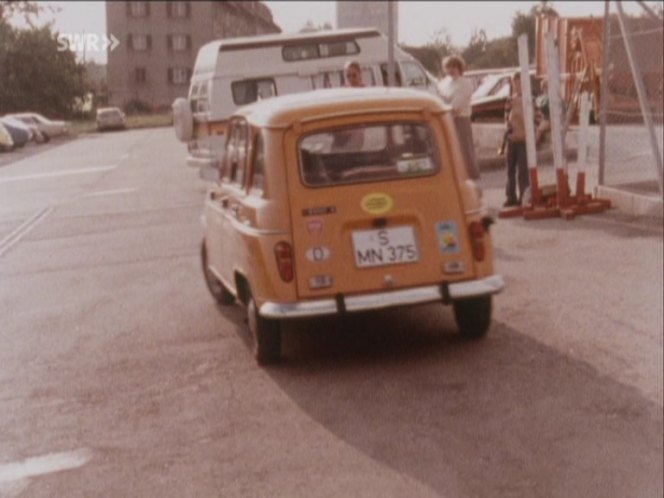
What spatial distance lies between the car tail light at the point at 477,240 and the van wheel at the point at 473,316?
1.04ft

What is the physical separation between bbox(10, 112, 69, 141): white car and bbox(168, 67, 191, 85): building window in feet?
3.40

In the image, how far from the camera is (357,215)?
291 inches

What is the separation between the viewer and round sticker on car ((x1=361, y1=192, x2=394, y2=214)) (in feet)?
24.3

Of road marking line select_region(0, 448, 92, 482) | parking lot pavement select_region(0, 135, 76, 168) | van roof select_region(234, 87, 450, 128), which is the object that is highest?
parking lot pavement select_region(0, 135, 76, 168)

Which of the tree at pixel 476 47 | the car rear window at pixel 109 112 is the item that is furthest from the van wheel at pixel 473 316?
the car rear window at pixel 109 112

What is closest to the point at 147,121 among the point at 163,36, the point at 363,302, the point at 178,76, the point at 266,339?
the point at 178,76

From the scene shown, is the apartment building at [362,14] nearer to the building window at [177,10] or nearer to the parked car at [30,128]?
the building window at [177,10]

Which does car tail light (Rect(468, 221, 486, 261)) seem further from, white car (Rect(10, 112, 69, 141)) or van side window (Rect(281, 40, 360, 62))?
white car (Rect(10, 112, 69, 141))

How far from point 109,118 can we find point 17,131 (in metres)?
0.55

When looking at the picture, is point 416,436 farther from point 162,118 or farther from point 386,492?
point 162,118

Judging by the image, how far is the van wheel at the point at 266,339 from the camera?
24.8 ft

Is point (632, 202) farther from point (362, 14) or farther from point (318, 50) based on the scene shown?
point (362, 14)

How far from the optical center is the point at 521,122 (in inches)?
563

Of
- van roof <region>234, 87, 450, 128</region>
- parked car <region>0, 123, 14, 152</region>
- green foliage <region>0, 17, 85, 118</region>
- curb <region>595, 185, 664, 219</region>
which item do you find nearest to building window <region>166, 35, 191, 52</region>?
green foliage <region>0, 17, 85, 118</region>
